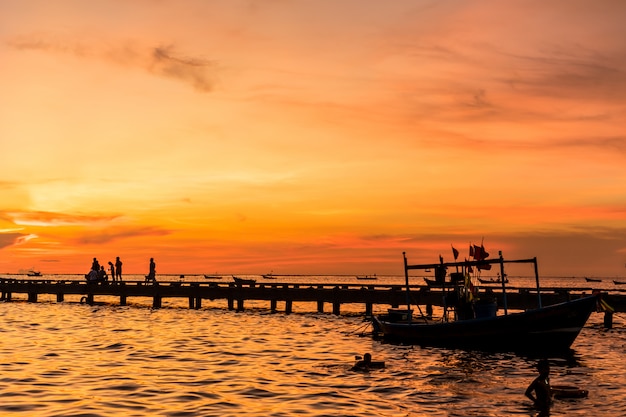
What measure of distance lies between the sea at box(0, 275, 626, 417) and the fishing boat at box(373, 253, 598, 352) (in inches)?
20.0

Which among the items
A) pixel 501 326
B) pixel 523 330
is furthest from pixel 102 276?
pixel 523 330

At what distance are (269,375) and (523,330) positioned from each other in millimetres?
10532

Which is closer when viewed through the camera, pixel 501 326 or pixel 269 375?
pixel 269 375

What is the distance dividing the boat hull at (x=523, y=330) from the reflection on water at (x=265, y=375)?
528 millimetres

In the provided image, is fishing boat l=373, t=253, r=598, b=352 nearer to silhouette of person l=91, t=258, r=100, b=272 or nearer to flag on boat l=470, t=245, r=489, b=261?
flag on boat l=470, t=245, r=489, b=261

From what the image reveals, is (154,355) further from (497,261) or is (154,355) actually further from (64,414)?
(497,261)

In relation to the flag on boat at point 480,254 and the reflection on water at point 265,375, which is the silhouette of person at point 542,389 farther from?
the flag on boat at point 480,254

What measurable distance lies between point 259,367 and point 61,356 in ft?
25.4

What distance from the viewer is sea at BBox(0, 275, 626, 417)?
637 inches

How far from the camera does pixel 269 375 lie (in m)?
21.0

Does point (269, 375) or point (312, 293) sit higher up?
point (312, 293)

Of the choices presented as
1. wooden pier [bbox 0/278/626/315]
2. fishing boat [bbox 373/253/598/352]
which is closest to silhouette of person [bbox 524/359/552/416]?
fishing boat [bbox 373/253/598/352]

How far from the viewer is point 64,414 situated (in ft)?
49.2

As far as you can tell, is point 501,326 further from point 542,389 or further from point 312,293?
point 312,293
